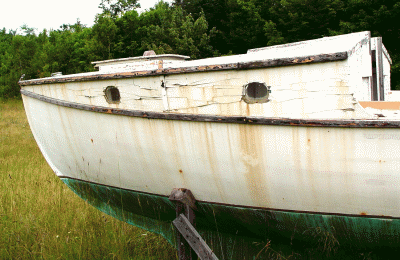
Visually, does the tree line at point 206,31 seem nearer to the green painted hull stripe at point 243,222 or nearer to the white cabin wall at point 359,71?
the white cabin wall at point 359,71

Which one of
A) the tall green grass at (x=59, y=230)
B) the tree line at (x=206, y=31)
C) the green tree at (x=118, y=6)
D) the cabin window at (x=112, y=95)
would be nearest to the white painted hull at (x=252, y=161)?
the cabin window at (x=112, y=95)

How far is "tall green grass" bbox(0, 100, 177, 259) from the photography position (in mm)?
3023

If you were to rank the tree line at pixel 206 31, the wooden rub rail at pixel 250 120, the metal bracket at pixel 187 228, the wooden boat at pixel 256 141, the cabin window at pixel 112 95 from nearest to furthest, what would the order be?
the wooden rub rail at pixel 250 120, the wooden boat at pixel 256 141, the metal bracket at pixel 187 228, the cabin window at pixel 112 95, the tree line at pixel 206 31

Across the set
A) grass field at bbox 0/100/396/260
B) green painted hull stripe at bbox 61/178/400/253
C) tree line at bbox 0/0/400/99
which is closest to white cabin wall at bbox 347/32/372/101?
green painted hull stripe at bbox 61/178/400/253

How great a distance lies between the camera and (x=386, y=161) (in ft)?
6.91

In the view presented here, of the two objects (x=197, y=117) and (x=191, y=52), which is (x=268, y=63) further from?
(x=191, y=52)

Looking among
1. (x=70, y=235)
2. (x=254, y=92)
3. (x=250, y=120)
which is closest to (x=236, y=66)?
(x=254, y=92)

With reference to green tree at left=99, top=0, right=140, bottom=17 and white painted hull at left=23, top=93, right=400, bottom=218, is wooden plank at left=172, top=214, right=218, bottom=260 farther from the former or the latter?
green tree at left=99, top=0, right=140, bottom=17

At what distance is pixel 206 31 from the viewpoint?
22219 millimetres

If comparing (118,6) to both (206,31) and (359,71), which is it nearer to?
(206,31)

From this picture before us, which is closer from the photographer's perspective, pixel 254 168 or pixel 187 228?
pixel 254 168

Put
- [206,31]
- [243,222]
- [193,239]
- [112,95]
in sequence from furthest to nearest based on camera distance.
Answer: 1. [206,31]
2. [112,95]
3. [243,222]
4. [193,239]

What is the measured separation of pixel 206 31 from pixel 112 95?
66.1ft

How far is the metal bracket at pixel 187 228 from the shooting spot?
8.23ft
